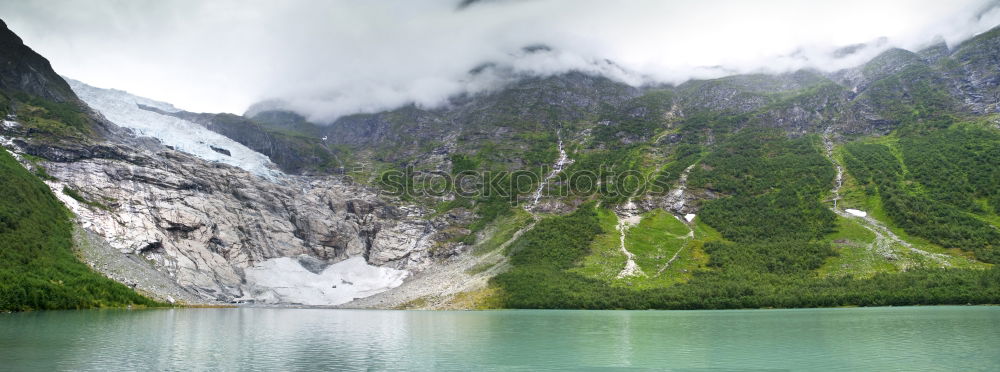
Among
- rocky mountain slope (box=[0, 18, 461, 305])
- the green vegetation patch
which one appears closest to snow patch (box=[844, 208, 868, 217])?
rocky mountain slope (box=[0, 18, 461, 305])

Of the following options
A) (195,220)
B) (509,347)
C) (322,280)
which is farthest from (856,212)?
(195,220)

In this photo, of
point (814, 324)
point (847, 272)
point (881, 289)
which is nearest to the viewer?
point (814, 324)

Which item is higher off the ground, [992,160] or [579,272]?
[992,160]

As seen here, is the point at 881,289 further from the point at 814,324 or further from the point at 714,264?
the point at 814,324

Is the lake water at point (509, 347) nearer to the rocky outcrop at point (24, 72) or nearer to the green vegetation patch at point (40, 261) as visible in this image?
the green vegetation patch at point (40, 261)

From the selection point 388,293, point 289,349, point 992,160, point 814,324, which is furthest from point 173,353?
point 992,160

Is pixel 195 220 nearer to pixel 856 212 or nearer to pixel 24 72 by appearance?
pixel 24 72
